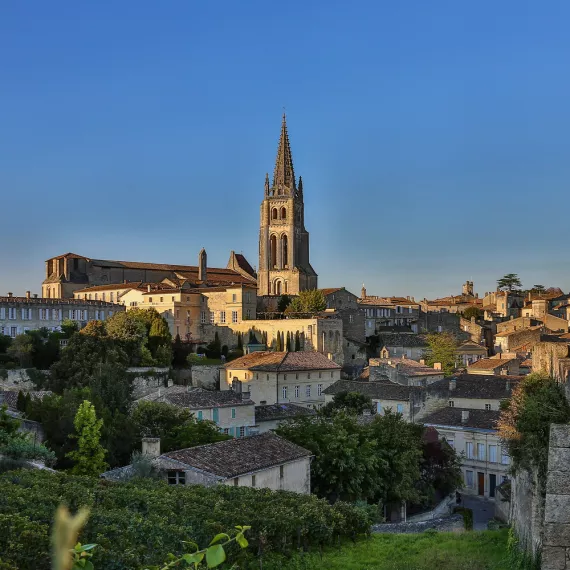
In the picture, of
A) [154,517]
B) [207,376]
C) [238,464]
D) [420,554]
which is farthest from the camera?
[207,376]

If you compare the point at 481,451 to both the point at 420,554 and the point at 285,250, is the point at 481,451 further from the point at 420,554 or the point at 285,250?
the point at 285,250

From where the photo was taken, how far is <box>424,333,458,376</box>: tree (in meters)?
67.8

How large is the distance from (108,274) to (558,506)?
8496cm

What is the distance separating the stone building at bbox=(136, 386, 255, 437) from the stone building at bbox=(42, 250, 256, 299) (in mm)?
39529

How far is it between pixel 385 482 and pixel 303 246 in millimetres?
74248

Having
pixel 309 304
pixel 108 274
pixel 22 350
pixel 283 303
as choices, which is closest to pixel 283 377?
pixel 22 350

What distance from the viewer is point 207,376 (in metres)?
58.8

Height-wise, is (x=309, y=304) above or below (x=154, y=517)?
above

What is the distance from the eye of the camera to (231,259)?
111438 mm

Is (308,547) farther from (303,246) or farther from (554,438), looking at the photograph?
(303,246)

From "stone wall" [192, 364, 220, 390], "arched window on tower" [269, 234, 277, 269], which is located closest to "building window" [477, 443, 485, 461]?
"stone wall" [192, 364, 220, 390]

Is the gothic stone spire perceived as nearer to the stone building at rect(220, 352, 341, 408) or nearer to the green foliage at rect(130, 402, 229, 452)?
the stone building at rect(220, 352, 341, 408)

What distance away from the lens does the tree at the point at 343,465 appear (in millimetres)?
29969

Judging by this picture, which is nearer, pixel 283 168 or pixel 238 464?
pixel 238 464
